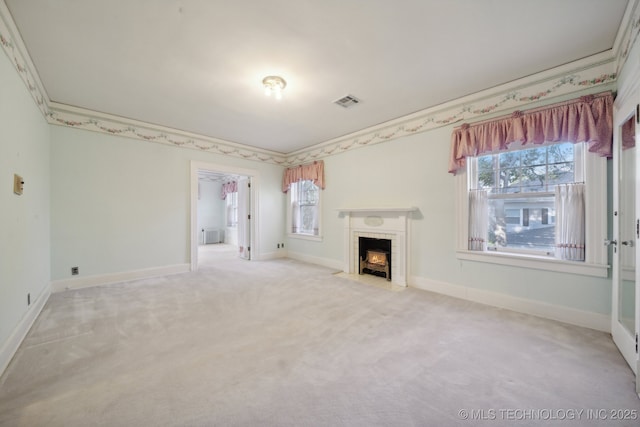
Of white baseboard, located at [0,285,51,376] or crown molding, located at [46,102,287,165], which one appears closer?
white baseboard, located at [0,285,51,376]

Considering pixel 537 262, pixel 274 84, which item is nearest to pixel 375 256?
pixel 537 262

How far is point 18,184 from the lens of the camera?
2.16 m

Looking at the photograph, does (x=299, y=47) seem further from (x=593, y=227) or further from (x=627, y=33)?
(x=593, y=227)

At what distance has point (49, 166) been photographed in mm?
3371

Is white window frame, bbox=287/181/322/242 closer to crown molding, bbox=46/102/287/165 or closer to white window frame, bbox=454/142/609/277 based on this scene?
crown molding, bbox=46/102/287/165

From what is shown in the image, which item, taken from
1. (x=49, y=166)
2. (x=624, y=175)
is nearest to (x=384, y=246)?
(x=624, y=175)

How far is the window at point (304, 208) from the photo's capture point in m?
5.55

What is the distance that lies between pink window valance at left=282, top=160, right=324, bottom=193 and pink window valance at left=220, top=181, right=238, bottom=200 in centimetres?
339

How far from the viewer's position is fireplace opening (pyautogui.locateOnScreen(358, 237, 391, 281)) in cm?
415

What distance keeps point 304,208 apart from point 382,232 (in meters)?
2.36

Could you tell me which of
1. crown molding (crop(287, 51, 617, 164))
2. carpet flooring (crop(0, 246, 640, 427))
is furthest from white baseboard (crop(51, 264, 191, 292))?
crown molding (crop(287, 51, 617, 164))

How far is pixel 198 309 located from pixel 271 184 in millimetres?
3622

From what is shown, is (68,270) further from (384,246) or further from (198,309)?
(384,246)

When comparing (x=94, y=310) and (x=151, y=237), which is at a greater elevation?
(x=151, y=237)
